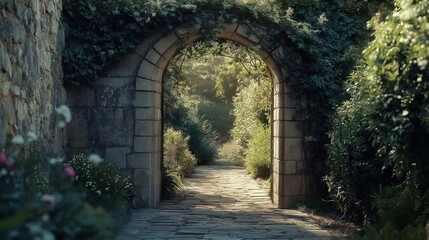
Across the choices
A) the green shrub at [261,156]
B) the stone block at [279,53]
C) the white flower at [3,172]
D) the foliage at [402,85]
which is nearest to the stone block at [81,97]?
the stone block at [279,53]

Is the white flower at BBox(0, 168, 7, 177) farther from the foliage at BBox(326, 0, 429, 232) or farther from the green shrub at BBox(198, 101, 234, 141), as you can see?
the green shrub at BBox(198, 101, 234, 141)

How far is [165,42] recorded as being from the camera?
7.87 m

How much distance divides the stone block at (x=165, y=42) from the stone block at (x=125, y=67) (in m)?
0.32

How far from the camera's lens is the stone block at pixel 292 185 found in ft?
26.5

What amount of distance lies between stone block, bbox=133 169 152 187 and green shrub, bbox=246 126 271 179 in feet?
13.4

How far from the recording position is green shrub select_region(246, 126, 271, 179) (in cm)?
1157

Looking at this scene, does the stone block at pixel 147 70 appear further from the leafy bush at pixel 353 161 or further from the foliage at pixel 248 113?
the foliage at pixel 248 113

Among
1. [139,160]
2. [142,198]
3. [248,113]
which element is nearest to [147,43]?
[139,160]

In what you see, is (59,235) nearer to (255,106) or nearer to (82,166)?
(82,166)

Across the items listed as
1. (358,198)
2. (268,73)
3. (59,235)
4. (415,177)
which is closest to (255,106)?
(268,73)

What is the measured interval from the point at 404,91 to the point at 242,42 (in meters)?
4.48

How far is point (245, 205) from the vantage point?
27.5 feet

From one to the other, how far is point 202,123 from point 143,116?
832 centimetres

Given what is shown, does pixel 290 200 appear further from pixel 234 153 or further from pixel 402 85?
pixel 234 153
